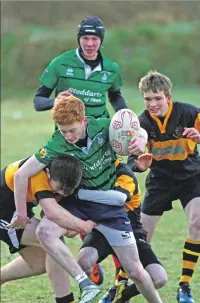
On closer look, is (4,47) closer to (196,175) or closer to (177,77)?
(177,77)

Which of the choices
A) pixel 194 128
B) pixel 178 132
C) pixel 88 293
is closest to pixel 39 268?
pixel 88 293

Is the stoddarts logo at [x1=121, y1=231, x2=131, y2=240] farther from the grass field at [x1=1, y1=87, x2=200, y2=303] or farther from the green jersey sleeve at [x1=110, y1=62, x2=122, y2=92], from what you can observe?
the green jersey sleeve at [x1=110, y1=62, x2=122, y2=92]

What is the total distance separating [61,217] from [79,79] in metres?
2.07

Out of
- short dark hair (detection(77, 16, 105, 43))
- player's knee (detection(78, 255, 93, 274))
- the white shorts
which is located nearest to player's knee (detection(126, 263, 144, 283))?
the white shorts

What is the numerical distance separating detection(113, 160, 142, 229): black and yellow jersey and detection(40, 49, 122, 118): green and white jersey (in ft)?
4.68

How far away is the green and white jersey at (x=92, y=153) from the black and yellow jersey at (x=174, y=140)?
861 millimetres

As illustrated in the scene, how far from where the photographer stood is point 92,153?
6.21 meters

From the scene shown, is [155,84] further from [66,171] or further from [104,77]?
[66,171]

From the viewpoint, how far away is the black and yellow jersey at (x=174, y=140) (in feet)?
23.4

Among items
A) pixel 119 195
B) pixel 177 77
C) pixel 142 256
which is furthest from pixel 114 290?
pixel 177 77

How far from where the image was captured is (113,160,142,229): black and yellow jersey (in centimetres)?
640

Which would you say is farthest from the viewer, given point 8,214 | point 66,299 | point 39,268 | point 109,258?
point 109,258

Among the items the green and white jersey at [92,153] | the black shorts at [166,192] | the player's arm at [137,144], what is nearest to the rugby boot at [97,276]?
the black shorts at [166,192]

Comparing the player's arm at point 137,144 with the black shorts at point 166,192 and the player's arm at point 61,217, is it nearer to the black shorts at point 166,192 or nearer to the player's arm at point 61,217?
the player's arm at point 61,217
